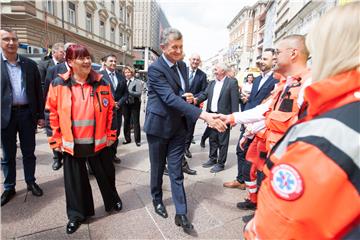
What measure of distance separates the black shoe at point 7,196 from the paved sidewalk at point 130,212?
6 centimetres

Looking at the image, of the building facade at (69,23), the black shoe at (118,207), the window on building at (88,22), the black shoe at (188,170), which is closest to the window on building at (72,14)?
the building facade at (69,23)

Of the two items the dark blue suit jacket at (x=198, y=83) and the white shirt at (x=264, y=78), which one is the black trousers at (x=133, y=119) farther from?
the white shirt at (x=264, y=78)

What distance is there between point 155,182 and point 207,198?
912 mm

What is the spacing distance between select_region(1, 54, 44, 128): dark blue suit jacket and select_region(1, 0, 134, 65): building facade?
16164 millimetres

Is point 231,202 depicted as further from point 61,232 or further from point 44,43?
point 44,43

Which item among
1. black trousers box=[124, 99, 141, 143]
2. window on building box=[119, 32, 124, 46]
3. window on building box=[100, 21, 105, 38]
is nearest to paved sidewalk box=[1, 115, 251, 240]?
black trousers box=[124, 99, 141, 143]

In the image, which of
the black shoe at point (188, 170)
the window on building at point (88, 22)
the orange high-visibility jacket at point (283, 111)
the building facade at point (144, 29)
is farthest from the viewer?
the building facade at point (144, 29)

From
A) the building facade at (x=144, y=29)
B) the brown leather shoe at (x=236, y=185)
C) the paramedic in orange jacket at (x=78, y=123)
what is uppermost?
the building facade at (x=144, y=29)

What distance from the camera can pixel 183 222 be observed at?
2.72 meters

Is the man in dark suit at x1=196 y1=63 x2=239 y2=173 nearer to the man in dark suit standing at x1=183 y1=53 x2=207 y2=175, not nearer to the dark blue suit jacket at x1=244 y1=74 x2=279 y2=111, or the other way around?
the man in dark suit standing at x1=183 y1=53 x2=207 y2=175

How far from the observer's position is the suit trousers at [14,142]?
124 inches

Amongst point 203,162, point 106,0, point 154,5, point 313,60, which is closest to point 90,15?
point 106,0

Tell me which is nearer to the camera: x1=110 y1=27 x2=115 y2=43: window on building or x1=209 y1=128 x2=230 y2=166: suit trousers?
x1=209 y1=128 x2=230 y2=166: suit trousers

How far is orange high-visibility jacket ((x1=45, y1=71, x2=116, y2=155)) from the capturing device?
2490 millimetres
